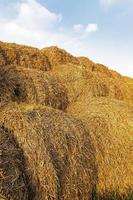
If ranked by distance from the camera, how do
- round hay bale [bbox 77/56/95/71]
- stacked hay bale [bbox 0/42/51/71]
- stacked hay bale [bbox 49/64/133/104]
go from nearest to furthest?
stacked hay bale [bbox 49/64/133/104] → stacked hay bale [bbox 0/42/51/71] → round hay bale [bbox 77/56/95/71]

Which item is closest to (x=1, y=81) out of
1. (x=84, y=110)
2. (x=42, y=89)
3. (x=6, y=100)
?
(x=6, y=100)

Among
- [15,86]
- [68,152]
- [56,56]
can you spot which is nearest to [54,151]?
[68,152]

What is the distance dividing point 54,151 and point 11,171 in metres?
0.93

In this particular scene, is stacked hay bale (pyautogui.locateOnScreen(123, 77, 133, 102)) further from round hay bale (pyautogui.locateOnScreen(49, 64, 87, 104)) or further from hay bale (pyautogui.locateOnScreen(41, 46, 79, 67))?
round hay bale (pyautogui.locateOnScreen(49, 64, 87, 104))

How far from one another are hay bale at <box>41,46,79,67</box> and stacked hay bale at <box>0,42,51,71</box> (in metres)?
0.18

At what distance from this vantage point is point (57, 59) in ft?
32.7

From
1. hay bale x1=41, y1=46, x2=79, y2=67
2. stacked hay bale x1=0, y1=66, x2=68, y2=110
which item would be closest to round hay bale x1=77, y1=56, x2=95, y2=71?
hay bale x1=41, y1=46, x2=79, y2=67

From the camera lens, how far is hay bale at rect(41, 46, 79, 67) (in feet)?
32.3

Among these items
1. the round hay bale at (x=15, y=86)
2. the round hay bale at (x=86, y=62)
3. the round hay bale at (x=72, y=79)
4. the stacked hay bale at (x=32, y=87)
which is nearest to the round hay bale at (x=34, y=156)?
the round hay bale at (x=15, y=86)

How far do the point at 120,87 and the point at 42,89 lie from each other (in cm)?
274

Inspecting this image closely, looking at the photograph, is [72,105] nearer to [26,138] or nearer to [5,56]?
[5,56]

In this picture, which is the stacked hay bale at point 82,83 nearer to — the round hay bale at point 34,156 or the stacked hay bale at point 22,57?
the stacked hay bale at point 22,57

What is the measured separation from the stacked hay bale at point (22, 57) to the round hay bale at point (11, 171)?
3.31 meters

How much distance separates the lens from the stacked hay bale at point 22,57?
8.72 m
